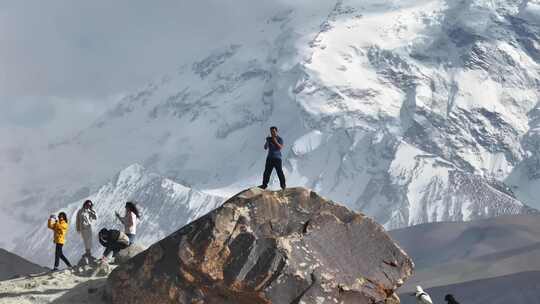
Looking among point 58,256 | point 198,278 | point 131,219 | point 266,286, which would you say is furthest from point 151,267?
point 58,256

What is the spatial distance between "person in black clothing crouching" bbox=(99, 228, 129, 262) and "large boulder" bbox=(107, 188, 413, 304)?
4.67 m

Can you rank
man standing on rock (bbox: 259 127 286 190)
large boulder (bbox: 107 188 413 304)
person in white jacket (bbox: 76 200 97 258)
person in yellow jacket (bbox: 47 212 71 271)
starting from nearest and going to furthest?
1. large boulder (bbox: 107 188 413 304)
2. man standing on rock (bbox: 259 127 286 190)
3. person in white jacket (bbox: 76 200 97 258)
4. person in yellow jacket (bbox: 47 212 71 271)

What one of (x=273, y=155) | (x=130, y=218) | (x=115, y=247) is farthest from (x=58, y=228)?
(x=273, y=155)

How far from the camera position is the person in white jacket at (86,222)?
3175cm

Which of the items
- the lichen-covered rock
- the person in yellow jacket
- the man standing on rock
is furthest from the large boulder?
the person in yellow jacket

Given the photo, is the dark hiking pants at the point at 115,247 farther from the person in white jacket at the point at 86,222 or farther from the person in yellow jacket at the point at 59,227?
the person in yellow jacket at the point at 59,227

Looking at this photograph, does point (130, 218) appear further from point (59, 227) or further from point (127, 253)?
point (59, 227)

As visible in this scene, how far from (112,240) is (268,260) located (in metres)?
8.17

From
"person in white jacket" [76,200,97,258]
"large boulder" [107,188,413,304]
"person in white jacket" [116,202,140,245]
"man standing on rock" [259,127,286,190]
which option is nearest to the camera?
"large boulder" [107,188,413,304]

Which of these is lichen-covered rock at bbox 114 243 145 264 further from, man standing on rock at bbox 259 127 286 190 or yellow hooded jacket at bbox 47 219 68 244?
man standing on rock at bbox 259 127 286 190

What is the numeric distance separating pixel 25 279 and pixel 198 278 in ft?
26.4

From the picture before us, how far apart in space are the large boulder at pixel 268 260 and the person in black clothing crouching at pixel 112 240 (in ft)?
15.3

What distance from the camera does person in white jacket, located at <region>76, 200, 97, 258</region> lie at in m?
31.8

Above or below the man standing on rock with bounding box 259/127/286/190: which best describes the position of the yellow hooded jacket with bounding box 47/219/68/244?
below
